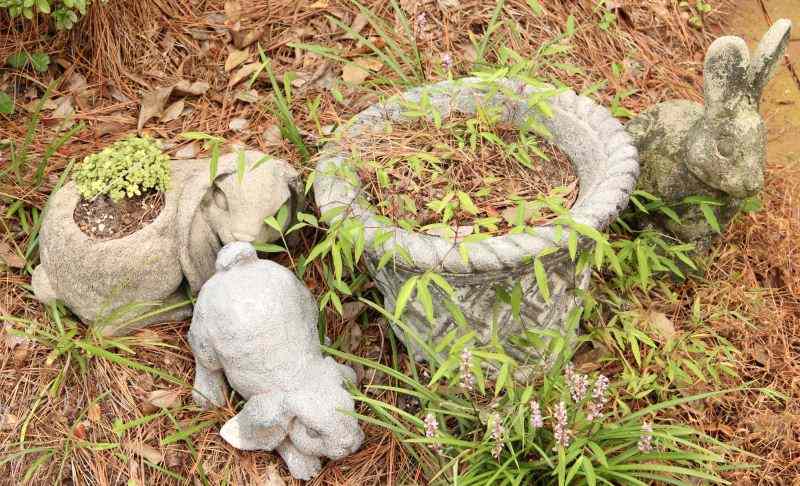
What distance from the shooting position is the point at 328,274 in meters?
2.63

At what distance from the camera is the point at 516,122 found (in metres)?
2.64

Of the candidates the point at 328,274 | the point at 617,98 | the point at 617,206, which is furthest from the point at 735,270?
the point at 328,274

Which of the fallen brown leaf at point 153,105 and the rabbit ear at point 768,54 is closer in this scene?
the rabbit ear at point 768,54

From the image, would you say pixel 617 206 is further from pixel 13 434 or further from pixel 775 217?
pixel 13 434

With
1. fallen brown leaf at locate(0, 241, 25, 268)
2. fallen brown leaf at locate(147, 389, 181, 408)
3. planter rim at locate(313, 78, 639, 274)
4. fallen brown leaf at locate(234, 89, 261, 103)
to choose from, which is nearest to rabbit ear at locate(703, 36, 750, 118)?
planter rim at locate(313, 78, 639, 274)

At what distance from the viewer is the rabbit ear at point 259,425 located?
2.34 m

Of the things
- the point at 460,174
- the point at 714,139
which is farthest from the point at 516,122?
the point at 714,139

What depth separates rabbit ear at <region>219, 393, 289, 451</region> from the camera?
234 centimetres

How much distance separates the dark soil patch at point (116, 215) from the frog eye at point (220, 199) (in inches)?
6.8

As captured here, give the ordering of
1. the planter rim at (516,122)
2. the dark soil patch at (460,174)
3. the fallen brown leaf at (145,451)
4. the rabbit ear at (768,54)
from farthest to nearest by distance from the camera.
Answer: the fallen brown leaf at (145,451)
the dark soil patch at (460,174)
the rabbit ear at (768,54)
the planter rim at (516,122)

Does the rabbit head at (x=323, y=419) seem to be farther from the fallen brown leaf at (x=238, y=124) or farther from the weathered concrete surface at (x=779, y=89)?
the weathered concrete surface at (x=779, y=89)

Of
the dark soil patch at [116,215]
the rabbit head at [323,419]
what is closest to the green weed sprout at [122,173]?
the dark soil patch at [116,215]

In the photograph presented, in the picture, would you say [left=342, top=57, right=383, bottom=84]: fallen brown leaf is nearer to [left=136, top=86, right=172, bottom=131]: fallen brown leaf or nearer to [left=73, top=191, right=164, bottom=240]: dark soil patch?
[left=136, top=86, right=172, bottom=131]: fallen brown leaf

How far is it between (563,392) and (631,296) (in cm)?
65
